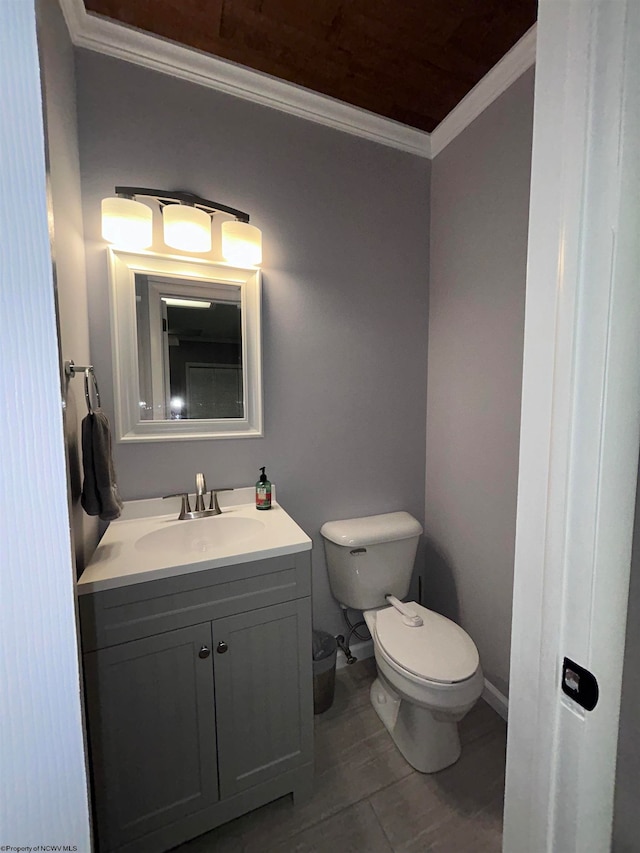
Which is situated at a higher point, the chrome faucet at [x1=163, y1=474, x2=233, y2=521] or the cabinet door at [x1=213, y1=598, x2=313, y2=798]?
the chrome faucet at [x1=163, y1=474, x2=233, y2=521]

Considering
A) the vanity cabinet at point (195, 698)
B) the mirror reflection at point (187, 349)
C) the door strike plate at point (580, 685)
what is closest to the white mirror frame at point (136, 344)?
the mirror reflection at point (187, 349)

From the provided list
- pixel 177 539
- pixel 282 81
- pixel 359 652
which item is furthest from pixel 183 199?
pixel 359 652

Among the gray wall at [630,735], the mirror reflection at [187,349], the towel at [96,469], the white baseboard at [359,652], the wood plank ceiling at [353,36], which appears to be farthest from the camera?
the white baseboard at [359,652]

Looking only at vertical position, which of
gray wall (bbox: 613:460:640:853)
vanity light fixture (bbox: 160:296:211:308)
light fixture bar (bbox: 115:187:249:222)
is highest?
light fixture bar (bbox: 115:187:249:222)

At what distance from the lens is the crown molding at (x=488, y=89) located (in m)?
1.29

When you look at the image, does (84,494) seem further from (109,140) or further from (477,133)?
(477,133)

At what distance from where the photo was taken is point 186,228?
4.39ft

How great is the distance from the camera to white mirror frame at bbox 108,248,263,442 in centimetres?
133

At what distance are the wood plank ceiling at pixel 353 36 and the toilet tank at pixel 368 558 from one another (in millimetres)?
1888

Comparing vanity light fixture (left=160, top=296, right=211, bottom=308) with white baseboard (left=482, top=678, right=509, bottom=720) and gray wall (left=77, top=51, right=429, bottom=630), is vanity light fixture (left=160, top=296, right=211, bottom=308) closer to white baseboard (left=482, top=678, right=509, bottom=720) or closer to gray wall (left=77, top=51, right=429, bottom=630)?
gray wall (left=77, top=51, right=429, bottom=630)

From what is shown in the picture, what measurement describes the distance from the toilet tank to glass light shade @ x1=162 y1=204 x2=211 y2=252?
1.31 meters

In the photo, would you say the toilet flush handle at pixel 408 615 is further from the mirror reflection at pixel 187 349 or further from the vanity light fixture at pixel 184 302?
the vanity light fixture at pixel 184 302

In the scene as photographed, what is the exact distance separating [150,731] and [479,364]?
1.75m

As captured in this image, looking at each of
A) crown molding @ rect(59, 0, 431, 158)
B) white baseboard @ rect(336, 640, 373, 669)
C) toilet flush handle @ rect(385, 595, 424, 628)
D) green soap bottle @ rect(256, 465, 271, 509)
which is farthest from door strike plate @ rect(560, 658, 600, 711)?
crown molding @ rect(59, 0, 431, 158)
